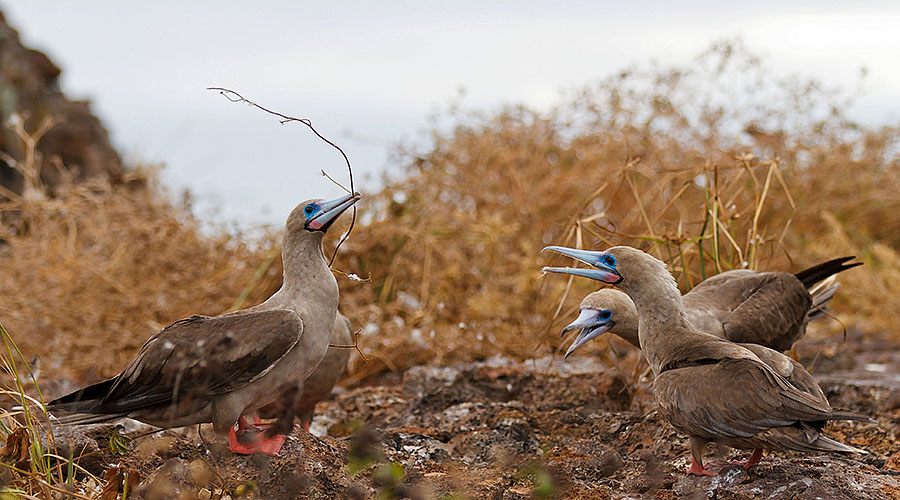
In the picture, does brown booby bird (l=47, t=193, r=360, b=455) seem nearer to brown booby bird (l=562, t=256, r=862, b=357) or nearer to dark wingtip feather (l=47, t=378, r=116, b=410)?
dark wingtip feather (l=47, t=378, r=116, b=410)

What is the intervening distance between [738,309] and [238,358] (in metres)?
2.25

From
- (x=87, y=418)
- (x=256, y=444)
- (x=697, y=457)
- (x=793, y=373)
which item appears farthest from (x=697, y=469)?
(x=87, y=418)

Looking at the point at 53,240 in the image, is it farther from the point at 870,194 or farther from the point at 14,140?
the point at 870,194

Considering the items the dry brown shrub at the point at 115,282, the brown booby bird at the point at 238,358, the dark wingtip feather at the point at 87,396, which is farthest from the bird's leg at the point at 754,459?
the dry brown shrub at the point at 115,282

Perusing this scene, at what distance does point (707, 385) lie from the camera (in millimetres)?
3061

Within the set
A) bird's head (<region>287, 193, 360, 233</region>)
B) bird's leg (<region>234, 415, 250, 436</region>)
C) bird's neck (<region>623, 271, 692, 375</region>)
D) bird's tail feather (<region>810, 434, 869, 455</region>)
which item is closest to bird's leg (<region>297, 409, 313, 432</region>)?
bird's leg (<region>234, 415, 250, 436</region>)

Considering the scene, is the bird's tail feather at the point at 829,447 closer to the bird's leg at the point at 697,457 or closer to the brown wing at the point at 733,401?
the brown wing at the point at 733,401

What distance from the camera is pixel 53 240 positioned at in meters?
6.89

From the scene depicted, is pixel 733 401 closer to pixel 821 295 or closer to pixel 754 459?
pixel 754 459

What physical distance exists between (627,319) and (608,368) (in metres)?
1.49

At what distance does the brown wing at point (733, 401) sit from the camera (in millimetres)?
2943

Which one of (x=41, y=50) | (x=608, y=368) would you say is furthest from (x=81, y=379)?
(x=41, y=50)

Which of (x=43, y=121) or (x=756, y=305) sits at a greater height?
(x=43, y=121)

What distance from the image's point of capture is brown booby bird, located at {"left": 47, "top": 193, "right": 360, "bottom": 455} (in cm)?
316
